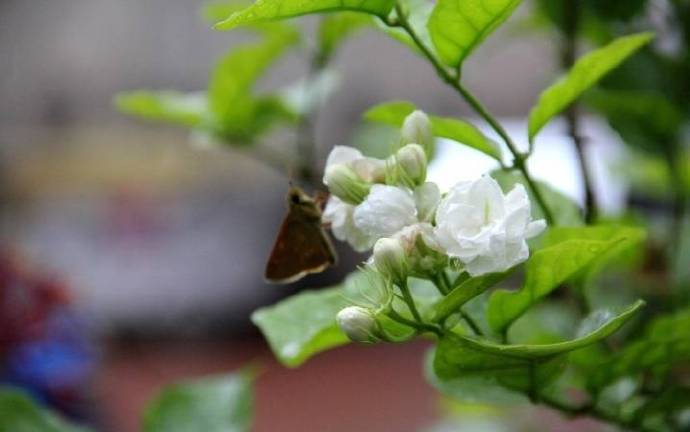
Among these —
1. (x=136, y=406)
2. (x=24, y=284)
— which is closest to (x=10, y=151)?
(x=136, y=406)

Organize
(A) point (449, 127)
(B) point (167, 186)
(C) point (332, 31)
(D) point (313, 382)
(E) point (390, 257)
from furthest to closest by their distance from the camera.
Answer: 1. (B) point (167, 186)
2. (D) point (313, 382)
3. (C) point (332, 31)
4. (A) point (449, 127)
5. (E) point (390, 257)

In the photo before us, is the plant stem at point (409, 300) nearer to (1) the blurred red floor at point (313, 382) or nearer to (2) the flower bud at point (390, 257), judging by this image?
(2) the flower bud at point (390, 257)

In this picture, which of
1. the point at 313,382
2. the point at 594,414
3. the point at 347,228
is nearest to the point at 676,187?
the point at 594,414

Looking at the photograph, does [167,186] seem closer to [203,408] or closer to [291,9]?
[203,408]

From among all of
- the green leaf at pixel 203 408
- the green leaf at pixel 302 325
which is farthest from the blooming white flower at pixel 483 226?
the green leaf at pixel 203 408

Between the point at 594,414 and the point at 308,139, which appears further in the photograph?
the point at 308,139

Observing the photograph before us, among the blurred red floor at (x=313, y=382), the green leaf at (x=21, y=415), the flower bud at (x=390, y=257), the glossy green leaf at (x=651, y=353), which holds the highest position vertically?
the flower bud at (x=390, y=257)
